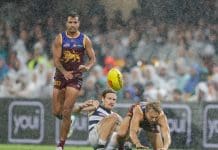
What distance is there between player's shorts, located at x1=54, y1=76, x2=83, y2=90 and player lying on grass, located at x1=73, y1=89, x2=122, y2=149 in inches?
31.0

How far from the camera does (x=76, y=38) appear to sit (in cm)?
1456

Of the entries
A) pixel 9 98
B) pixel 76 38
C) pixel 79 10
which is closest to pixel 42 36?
pixel 79 10

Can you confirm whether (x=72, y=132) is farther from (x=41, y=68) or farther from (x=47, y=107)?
(x=41, y=68)

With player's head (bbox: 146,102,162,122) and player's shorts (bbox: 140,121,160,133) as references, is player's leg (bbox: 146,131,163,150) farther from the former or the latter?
player's head (bbox: 146,102,162,122)

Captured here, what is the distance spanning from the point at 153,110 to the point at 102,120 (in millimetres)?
743

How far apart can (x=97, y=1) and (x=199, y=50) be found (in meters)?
3.25

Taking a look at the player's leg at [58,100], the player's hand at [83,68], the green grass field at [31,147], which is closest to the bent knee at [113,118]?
the player's hand at [83,68]

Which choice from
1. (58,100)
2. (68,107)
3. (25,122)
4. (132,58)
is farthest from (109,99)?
(132,58)

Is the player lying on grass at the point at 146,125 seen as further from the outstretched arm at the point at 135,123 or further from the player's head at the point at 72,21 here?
the player's head at the point at 72,21

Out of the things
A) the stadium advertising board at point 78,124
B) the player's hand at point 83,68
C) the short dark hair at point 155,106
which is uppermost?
the player's hand at point 83,68

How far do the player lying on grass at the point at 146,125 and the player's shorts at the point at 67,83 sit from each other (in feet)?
5.75

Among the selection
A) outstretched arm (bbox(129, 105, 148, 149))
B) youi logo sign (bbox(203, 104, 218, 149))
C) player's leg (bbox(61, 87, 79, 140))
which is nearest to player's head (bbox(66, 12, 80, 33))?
player's leg (bbox(61, 87, 79, 140))

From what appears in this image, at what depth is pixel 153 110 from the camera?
41.4 feet

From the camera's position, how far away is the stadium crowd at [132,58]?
18.8 metres
